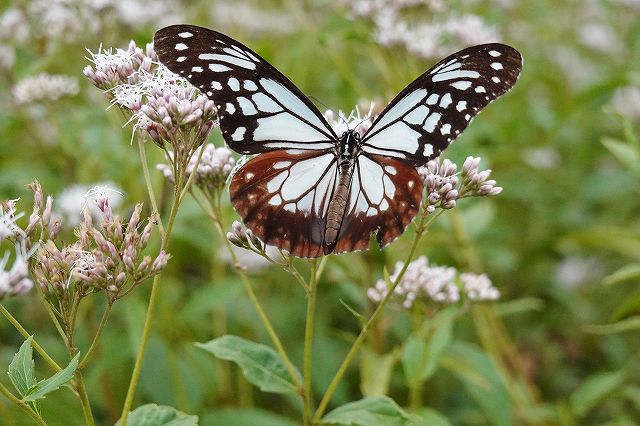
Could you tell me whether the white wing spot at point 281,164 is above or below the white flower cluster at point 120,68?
below

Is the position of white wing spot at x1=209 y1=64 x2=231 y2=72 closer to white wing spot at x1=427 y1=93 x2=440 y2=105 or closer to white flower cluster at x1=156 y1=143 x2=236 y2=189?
white flower cluster at x1=156 y1=143 x2=236 y2=189

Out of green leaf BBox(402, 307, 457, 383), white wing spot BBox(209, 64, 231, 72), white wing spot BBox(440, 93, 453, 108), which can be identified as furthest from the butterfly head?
green leaf BBox(402, 307, 457, 383)

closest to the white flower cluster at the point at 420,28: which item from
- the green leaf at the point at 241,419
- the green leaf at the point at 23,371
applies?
the green leaf at the point at 241,419

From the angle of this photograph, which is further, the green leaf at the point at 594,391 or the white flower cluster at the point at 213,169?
the green leaf at the point at 594,391

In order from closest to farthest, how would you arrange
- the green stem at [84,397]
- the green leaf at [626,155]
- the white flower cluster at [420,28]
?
the green stem at [84,397]
the green leaf at [626,155]
the white flower cluster at [420,28]

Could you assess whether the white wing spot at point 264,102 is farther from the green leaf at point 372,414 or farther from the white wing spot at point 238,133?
→ the green leaf at point 372,414

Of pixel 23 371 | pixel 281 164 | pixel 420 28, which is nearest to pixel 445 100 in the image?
pixel 281 164

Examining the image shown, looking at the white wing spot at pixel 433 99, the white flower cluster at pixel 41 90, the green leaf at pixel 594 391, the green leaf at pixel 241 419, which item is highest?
the white flower cluster at pixel 41 90
